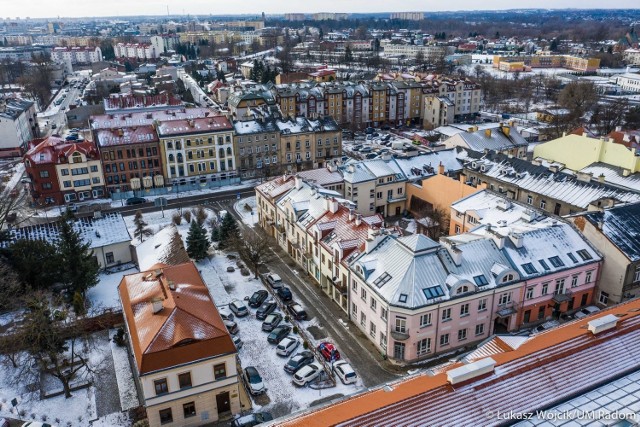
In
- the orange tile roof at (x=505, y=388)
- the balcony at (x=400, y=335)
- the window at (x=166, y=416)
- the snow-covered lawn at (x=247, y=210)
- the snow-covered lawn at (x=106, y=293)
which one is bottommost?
the snow-covered lawn at (x=247, y=210)

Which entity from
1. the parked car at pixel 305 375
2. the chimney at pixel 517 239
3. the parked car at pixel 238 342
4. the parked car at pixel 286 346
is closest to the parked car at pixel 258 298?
the parked car at pixel 238 342

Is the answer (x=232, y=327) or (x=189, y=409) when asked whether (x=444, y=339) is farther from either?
(x=189, y=409)

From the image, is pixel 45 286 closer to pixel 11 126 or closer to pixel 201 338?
pixel 201 338

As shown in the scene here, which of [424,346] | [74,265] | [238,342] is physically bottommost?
[238,342]

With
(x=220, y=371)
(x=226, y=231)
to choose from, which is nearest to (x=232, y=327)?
(x=220, y=371)

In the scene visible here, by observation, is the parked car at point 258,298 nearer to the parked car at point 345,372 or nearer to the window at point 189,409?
the parked car at point 345,372

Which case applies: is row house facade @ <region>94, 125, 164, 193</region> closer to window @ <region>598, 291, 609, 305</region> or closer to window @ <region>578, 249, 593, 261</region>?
window @ <region>578, 249, 593, 261</region>
